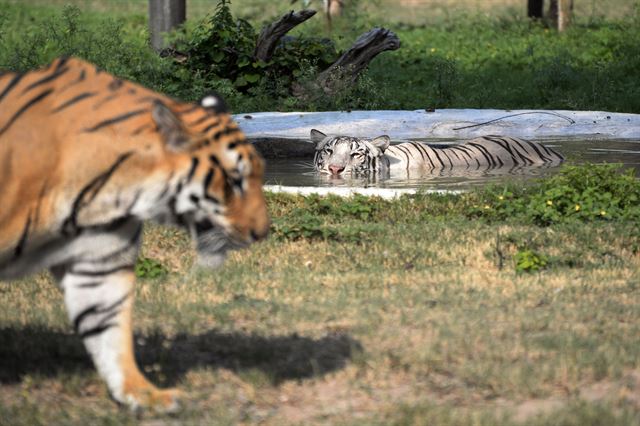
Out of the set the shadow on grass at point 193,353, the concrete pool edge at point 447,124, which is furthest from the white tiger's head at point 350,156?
the shadow on grass at point 193,353

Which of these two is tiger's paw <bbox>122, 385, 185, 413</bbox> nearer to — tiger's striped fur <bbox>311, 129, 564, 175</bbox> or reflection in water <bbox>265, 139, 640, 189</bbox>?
reflection in water <bbox>265, 139, 640, 189</bbox>

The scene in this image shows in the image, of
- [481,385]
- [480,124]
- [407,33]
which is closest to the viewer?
[481,385]

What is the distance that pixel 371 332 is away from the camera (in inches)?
212

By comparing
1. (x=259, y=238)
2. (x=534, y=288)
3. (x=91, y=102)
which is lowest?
(x=534, y=288)

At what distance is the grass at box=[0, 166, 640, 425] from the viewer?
176 inches

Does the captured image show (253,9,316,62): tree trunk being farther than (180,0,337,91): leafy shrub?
No

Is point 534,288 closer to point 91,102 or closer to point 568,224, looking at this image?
point 568,224

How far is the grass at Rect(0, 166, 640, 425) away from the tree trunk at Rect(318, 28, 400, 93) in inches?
278

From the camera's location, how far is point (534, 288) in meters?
6.25

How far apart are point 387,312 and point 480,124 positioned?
7.69 metres

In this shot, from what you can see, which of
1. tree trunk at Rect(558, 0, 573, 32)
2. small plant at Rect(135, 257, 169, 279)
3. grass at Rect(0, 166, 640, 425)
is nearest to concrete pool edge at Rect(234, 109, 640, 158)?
grass at Rect(0, 166, 640, 425)

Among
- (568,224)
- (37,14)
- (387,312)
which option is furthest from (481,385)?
(37,14)

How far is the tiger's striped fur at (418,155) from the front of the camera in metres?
11.2

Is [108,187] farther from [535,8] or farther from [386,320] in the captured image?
[535,8]
